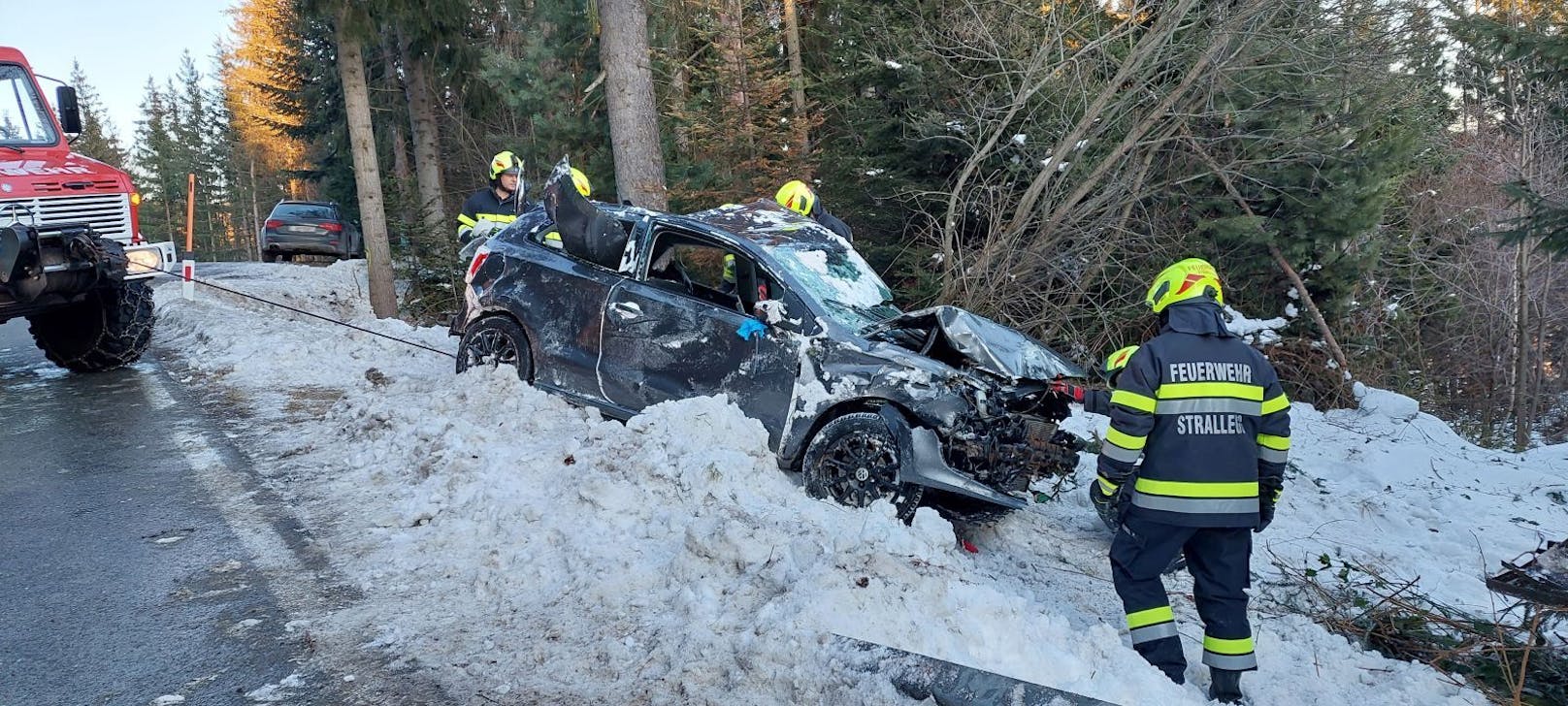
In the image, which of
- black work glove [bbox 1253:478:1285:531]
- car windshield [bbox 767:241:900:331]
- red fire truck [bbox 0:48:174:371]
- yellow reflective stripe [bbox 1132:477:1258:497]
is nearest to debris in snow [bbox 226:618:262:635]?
car windshield [bbox 767:241:900:331]

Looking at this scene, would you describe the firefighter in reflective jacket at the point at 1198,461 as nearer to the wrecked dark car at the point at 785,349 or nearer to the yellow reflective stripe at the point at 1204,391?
the yellow reflective stripe at the point at 1204,391

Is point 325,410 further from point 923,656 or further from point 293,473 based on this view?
point 923,656

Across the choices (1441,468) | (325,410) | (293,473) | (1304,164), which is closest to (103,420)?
(325,410)

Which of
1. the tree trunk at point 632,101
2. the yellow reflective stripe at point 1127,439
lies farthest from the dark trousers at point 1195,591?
the tree trunk at point 632,101

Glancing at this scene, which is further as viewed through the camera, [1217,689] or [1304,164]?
[1304,164]

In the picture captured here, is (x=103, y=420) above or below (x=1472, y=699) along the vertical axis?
above

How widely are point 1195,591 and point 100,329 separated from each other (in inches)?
401

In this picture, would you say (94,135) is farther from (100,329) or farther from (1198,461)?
(1198,461)

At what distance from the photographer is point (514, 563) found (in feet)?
15.1

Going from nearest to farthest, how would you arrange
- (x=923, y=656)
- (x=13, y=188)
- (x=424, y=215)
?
(x=923, y=656) < (x=13, y=188) < (x=424, y=215)

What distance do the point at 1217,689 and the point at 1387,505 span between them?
3.85m

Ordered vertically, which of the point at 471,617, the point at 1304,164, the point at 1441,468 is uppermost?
the point at 1304,164

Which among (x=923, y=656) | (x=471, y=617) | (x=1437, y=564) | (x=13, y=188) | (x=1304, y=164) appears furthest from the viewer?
(x=1304, y=164)

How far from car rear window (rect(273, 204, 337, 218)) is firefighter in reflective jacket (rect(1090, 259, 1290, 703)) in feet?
72.5
